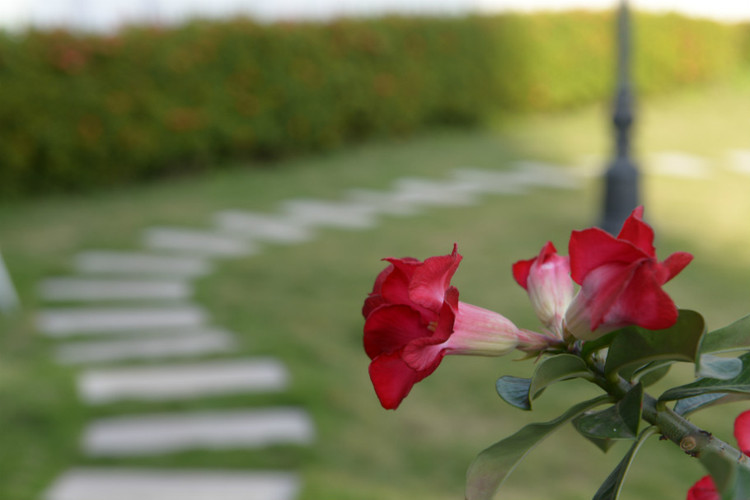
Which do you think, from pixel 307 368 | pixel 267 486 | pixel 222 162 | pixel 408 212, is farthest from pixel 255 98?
pixel 267 486

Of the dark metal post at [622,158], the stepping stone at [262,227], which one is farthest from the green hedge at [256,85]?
the dark metal post at [622,158]

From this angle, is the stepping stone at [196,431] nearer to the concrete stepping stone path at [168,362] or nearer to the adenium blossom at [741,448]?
the concrete stepping stone path at [168,362]

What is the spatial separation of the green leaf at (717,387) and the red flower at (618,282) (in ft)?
0.27

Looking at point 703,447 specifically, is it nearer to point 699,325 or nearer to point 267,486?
point 699,325

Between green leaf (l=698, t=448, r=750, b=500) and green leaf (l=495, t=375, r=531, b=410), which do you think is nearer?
green leaf (l=698, t=448, r=750, b=500)

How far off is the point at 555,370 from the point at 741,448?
137mm

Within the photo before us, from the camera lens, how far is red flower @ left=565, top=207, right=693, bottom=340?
1.56 feet

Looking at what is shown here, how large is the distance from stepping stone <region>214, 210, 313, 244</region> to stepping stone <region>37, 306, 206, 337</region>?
5.21 ft

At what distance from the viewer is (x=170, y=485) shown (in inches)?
122

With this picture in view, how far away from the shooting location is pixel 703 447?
50 cm

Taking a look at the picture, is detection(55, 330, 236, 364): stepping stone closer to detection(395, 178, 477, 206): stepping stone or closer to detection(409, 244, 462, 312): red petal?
detection(395, 178, 477, 206): stepping stone

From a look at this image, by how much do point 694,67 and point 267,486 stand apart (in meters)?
12.7

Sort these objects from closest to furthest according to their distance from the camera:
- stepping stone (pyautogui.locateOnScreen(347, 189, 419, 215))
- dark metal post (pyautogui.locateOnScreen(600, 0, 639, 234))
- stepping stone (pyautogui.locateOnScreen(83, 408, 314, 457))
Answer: stepping stone (pyautogui.locateOnScreen(83, 408, 314, 457))
dark metal post (pyautogui.locateOnScreen(600, 0, 639, 234))
stepping stone (pyautogui.locateOnScreen(347, 189, 419, 215))

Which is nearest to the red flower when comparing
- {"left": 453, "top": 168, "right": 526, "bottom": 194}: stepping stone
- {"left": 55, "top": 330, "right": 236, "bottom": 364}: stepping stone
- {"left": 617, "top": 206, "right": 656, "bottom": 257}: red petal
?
{"left": 617, "top": 206, "right": 656, "bottom": 257}: red petal
